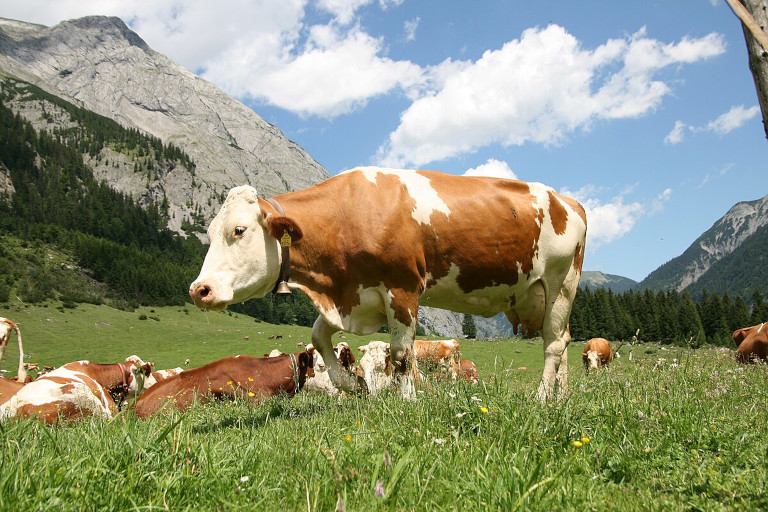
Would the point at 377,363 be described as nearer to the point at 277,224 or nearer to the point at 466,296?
the point at 466,296

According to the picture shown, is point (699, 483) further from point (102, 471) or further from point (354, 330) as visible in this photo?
point (354, 330)

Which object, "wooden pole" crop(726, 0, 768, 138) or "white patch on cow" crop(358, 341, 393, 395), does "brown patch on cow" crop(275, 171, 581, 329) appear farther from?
"white patch on cow" crop(358, 341, 393, 395)

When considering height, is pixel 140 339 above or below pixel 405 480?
below

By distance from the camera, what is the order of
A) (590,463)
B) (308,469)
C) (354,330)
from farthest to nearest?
1. (354,330)
2. (590,463)
3. (308,469)

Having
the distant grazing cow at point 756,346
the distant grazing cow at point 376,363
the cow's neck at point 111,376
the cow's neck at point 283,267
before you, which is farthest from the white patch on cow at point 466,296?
the distant grazing cow at point 756,346

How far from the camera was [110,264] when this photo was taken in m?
115

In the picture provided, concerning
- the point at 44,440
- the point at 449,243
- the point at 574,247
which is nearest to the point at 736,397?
the point at 574,247

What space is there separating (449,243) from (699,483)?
3.83 metres

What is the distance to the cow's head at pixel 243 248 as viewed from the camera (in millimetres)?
5742

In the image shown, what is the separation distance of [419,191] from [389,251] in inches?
40.4

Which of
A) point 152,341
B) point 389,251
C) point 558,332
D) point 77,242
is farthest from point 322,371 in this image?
point 77,242

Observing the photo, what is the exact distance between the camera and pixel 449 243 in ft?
20.8

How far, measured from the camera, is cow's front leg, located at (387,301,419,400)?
5945 mm

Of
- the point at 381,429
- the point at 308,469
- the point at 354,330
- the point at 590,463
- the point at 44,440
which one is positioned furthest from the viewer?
the point at 354,330
